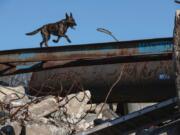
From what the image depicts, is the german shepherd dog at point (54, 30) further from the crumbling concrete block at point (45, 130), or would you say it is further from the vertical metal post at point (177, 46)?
the vertical metal post at point (177, 46)

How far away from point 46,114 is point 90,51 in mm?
1251

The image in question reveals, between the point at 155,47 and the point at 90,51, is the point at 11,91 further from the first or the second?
the point at 155,47

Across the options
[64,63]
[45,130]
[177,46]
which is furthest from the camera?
[64,63]

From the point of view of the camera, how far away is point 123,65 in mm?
9406

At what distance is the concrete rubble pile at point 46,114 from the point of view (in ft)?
23.5

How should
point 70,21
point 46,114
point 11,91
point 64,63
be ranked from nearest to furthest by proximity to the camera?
point 46,114 → point 64,63 → point 11,91 → point 70,21

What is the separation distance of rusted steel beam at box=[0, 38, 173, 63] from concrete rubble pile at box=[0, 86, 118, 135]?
0.60 metres

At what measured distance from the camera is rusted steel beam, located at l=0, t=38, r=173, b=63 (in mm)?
8594

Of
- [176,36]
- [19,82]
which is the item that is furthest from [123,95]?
[176,36]

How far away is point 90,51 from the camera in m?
8.75

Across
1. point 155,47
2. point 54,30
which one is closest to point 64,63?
point 54,30

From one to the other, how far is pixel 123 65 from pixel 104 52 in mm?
778

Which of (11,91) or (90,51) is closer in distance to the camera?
(90,51)

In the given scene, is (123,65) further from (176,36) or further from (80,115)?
(176,36)
